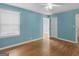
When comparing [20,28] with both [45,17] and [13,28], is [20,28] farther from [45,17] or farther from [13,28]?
[45,17]

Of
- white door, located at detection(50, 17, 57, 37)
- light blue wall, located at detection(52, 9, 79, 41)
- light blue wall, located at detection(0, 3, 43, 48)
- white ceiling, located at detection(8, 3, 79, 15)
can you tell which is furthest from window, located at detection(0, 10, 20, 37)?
light blue wall, located at detection(52, 9, 79, 41)

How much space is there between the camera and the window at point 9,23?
6.59 feet

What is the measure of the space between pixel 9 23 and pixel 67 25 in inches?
43.0

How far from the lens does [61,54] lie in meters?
2.14

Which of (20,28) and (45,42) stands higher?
(20,28)

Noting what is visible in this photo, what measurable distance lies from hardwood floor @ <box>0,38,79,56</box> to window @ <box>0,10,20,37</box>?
34cm

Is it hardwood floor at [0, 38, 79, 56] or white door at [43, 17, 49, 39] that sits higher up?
white door at [43, 17, 49, 39]

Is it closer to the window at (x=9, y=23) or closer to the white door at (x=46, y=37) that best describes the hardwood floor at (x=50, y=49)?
the white door at (x=46, y=37)

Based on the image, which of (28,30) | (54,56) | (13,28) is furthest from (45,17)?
(54,56)

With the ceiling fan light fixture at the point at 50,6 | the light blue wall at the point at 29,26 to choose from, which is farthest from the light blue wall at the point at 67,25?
the light blue wall at the point at 29,26

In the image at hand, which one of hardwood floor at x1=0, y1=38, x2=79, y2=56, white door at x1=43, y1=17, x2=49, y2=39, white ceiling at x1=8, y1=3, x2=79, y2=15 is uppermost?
white ceiling at x1=8, y1=3, x2=79, y2=15

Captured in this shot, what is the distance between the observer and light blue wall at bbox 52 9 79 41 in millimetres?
2102

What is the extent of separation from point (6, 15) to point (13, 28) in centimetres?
27

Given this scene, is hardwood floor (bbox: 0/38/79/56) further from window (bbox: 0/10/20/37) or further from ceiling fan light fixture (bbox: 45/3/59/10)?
ceiling fan light fixture (bbox: 45/3/59/10)
